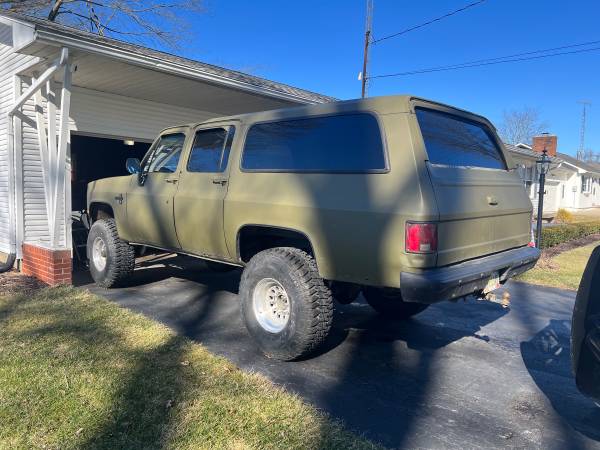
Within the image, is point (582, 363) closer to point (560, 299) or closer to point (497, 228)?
point (497, 228)

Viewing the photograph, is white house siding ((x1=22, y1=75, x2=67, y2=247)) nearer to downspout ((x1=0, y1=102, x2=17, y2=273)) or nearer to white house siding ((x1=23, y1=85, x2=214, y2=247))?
white house siding ((x1=23, y1=85, x2=214, y2=247))

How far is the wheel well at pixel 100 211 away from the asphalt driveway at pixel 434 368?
1.08 metres

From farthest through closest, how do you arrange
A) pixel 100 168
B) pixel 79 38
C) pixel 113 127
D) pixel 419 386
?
1. pixel 100 168
2. pixel 113 127
3. pixel 79 38
4. pixel 419 386

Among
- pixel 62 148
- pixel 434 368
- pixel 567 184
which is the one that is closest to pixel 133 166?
pixel 62 148

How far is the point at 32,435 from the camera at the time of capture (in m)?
2.91

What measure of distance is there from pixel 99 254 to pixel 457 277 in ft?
17.1

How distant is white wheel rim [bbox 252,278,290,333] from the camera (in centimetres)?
425

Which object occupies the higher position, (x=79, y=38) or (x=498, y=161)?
(x=79, y=38)

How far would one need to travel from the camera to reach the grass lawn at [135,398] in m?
2.92

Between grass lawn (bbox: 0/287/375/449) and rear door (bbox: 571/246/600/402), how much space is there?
1.33 meters

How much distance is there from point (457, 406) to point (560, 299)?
444 cm

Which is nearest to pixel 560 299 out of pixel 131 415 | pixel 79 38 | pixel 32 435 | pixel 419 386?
pixel 419 386

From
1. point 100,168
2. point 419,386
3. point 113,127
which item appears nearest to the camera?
point 419,386

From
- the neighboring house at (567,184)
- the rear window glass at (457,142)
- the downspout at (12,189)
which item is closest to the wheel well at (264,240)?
the rear window glass at (457,142)
